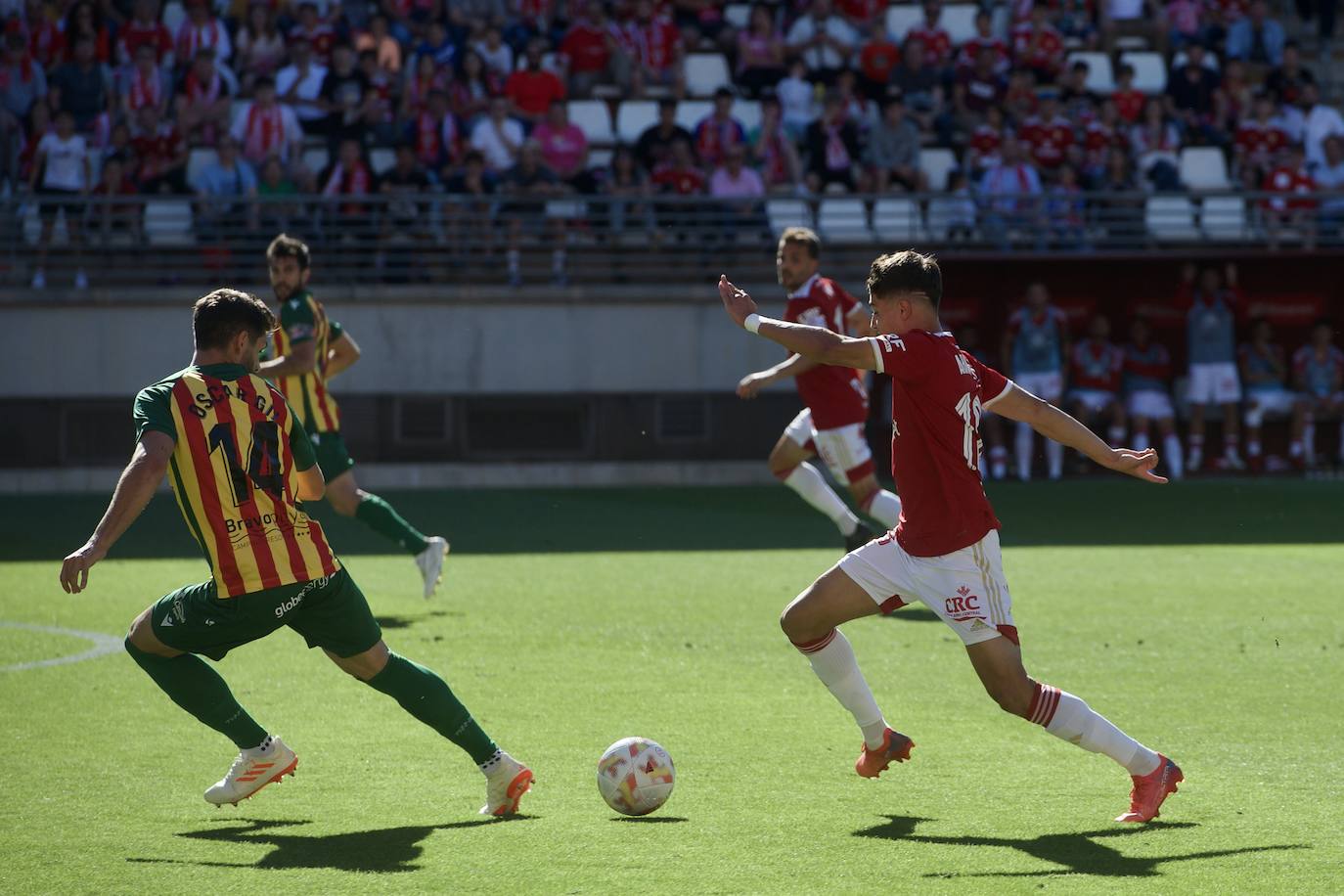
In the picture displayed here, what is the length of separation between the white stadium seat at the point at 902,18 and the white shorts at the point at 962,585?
1925cm

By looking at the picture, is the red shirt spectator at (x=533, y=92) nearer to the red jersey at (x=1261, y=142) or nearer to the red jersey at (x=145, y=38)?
the red jersey at (x=145, y=38)

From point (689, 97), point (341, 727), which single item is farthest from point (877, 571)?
point (689, 97)

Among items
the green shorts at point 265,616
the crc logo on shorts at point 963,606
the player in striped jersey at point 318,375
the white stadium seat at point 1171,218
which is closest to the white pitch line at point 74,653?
the player in striped jersey at point 318,375

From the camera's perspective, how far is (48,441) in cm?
1983

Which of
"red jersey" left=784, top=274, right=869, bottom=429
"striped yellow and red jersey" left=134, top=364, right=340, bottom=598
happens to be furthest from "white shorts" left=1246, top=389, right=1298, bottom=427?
"striped yellow and red jersey" left=134, top=364, right=340, bottom=598

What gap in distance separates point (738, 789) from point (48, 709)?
332 cm

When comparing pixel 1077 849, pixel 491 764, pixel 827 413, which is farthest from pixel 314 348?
pixel 1077 849

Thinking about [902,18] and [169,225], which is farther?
[902,18]

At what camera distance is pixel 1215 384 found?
20.5 meters

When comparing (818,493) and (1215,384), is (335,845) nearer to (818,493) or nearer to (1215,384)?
(818,493)

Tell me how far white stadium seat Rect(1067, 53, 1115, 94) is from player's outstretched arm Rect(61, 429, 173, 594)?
19.8 meters

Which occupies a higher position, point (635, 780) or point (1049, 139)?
point (1049, 139)

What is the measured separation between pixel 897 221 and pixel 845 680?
1513 cm

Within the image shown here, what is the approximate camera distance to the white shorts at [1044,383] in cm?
2000
